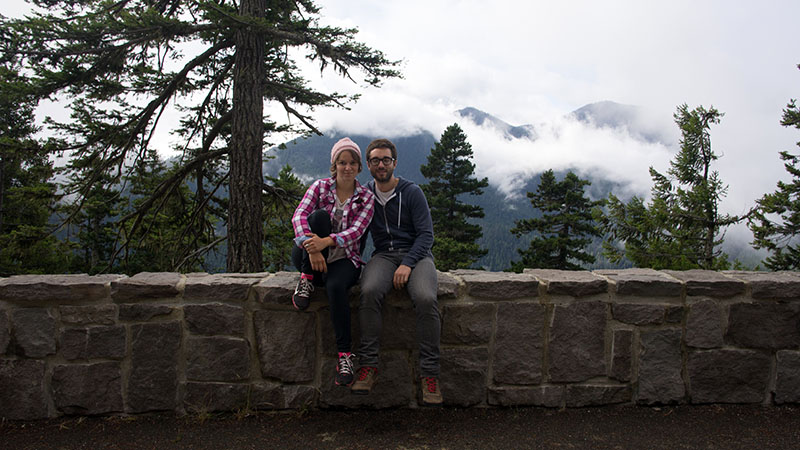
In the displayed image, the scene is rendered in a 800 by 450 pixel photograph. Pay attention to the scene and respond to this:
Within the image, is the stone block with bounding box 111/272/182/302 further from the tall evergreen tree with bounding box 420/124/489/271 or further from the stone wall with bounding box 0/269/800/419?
the tall evergreen tree with bounding box 420/124/489/271

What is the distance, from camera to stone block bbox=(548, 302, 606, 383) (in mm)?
2914

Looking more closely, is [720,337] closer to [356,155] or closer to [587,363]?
[587,363]

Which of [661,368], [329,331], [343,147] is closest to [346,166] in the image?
[343,147]

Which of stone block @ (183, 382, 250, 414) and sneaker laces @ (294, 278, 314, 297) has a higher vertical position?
sneaker laces @ (294, 278, 314, 297)

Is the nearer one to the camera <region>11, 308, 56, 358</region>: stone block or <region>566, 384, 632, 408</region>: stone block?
<region>11, 308, 56, 358</region>: stone block

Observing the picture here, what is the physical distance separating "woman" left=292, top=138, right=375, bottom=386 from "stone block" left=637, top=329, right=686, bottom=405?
1.74 meters

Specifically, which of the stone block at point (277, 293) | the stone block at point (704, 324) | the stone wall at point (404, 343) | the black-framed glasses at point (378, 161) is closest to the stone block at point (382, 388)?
the stone wall at point (404, 343)

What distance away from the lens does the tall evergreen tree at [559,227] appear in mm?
29266

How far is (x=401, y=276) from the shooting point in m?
2.75

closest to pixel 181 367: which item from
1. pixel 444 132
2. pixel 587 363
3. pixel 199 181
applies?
pixel 587 363

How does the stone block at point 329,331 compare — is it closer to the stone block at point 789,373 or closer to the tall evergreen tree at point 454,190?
the stone block at point 789,373

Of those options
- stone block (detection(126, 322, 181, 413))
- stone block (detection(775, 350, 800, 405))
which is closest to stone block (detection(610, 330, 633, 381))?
stone block (detection(775, 350, 800, 405))

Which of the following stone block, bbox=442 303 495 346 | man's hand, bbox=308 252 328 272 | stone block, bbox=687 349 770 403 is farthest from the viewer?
stone block, bbox=687 349 770 403

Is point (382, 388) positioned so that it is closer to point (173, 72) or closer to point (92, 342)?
point (92, 342)
